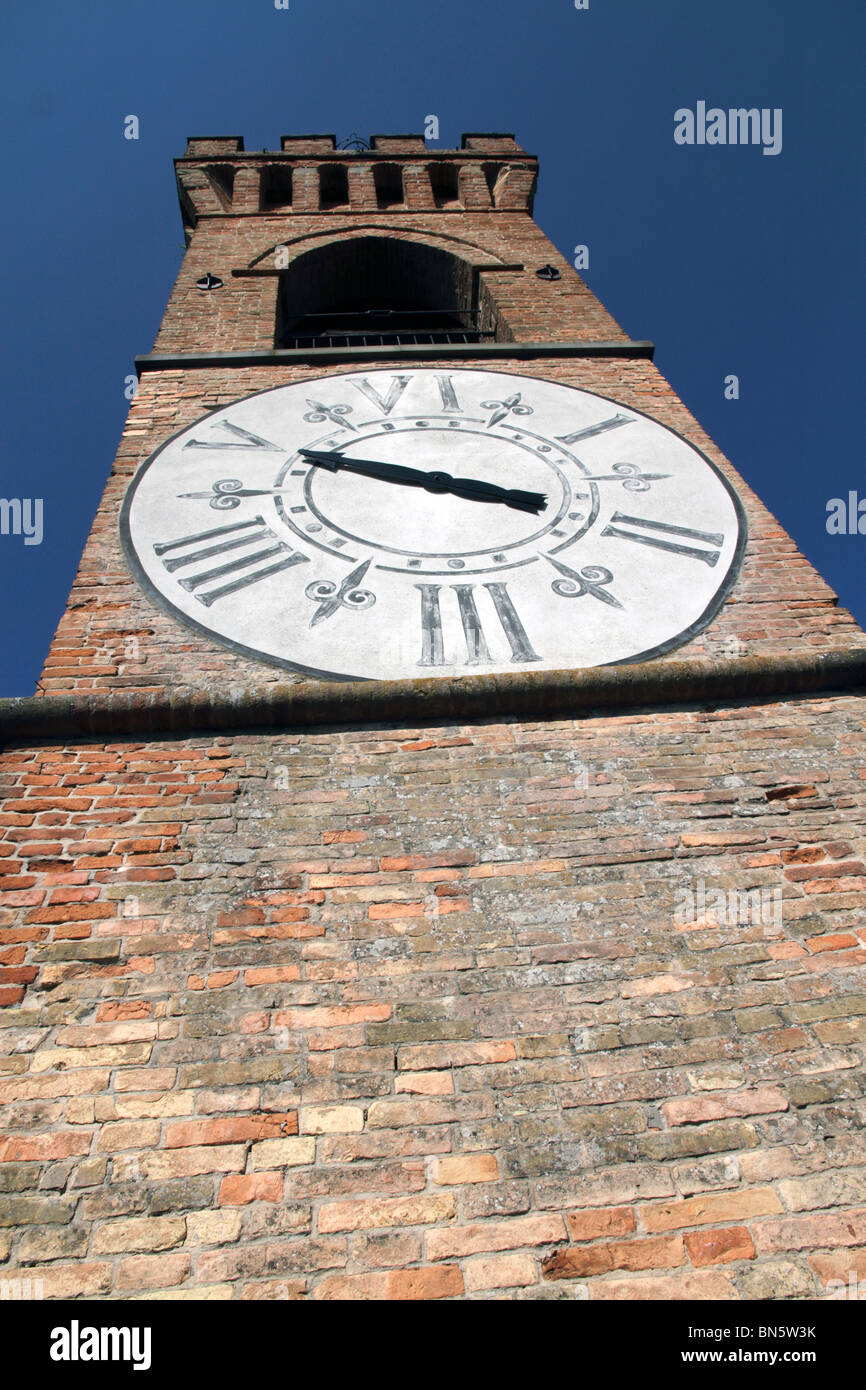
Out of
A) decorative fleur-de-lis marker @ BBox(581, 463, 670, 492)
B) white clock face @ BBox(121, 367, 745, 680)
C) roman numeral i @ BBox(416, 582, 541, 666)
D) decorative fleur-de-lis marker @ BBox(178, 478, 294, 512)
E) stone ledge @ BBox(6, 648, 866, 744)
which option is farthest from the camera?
decorative fleur-de-lis marker @ BBox(581, 463, 670, 492)

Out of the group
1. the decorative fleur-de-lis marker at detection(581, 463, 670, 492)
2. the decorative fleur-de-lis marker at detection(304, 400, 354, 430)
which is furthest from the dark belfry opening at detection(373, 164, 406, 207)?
the decorative fleur-de-lis marker at detection(581, 463, 670, 492)

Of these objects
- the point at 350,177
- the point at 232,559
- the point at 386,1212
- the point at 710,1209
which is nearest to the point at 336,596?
the point at 232,559

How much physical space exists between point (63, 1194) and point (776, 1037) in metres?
1.70

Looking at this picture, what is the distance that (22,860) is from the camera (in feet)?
9.29

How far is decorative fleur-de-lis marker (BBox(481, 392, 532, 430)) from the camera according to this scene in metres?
5.37

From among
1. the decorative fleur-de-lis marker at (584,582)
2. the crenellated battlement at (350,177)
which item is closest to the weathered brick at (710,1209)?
the decorative fleur-de-lis marker at (584,582)

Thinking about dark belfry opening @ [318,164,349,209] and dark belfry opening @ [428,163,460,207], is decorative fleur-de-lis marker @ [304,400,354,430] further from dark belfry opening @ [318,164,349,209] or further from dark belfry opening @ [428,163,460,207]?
dark belfry opening @ [428,163,460,207]

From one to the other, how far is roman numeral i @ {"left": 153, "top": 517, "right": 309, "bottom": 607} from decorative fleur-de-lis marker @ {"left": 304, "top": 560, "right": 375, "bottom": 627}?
223 mm

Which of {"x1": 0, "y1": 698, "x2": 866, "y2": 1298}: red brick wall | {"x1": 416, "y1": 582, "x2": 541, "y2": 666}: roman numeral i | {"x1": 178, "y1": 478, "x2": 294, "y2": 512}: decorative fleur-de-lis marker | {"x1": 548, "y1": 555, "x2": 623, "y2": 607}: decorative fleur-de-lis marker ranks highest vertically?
{"x1": 178, "y1": 478, "x2": 294, "y2": 512}: decorative fleur-de-lis marker

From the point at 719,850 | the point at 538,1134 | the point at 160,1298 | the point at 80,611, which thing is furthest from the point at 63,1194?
the point at 80,611

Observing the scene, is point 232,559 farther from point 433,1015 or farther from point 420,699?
point 433,1015

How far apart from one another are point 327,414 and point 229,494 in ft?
3.47

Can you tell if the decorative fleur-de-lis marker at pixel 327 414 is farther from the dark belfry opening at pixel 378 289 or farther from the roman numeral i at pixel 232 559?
the dark belfry opening at pixel 378 289
